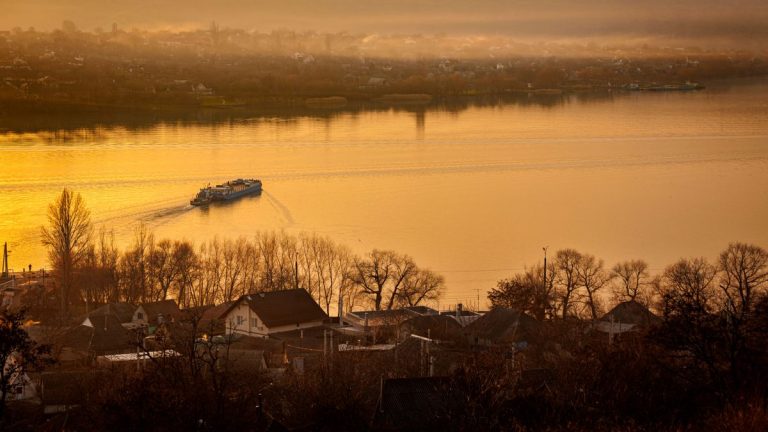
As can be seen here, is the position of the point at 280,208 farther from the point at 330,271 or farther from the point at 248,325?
the point at 248,325

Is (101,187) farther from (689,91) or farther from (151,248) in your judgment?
(689,91)

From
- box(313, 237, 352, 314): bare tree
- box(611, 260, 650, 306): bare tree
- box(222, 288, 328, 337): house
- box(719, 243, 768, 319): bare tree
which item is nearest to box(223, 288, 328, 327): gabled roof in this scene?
box(222, 288, 328, 337): house

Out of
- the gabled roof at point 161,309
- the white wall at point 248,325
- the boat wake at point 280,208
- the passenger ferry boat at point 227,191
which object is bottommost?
the white wall at point 248,325

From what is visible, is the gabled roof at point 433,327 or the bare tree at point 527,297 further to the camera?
the bare tree at point 527,297

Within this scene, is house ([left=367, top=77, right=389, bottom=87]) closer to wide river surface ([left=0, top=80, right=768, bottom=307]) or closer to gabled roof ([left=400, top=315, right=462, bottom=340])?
wide river surface ([left=0, top=80, right=768, bottom=307])

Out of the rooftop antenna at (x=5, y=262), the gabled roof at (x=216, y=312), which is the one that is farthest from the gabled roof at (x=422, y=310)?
the rooftop antenna at (x=5, y=262)

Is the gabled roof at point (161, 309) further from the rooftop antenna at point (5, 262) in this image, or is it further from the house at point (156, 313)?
the rooftop antenna at point (5, 262)
